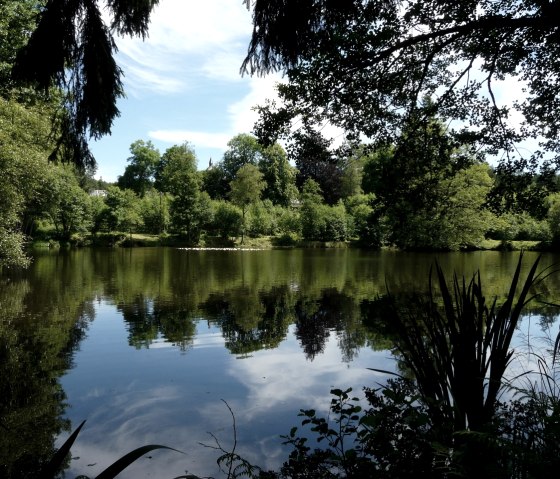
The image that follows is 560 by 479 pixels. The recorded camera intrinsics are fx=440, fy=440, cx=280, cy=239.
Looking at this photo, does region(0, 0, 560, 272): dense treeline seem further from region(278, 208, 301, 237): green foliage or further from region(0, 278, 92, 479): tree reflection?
region(0, 278, 92, 479): tree reflection

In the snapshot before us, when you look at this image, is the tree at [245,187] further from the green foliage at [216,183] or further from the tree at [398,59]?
the tree at [398,59]

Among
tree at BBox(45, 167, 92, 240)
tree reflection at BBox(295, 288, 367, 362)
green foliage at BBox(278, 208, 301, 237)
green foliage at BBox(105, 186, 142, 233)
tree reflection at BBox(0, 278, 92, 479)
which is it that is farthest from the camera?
green foliage at BBox(278, 208, 301, 237)

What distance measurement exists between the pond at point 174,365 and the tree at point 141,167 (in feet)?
176

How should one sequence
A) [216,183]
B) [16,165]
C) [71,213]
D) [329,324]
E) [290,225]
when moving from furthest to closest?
[216,183], [290,225], [71,213], [16,165], [329,324]

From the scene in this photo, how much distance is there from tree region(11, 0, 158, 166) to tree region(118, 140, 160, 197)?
65686 millimetres

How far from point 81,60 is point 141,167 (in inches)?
2648

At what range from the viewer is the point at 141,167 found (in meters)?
67.1

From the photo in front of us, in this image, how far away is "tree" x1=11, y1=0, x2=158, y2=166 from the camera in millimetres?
3242

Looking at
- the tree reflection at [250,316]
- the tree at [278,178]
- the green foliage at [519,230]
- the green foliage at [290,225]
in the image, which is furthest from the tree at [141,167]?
the tree reflection at [250,316]

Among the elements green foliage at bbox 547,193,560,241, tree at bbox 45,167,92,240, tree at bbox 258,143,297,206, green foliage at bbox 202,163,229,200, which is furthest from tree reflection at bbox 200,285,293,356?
green foliage at bbox 202,163,229,200

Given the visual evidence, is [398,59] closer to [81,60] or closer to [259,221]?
[81,60]

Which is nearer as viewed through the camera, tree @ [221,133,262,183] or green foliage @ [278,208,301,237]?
green foliage @ [278,208,301,237]

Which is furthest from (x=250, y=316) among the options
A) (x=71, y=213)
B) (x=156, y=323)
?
(x=71, y=213)

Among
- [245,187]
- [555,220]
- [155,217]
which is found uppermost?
[245,187]
